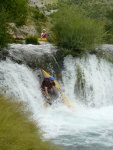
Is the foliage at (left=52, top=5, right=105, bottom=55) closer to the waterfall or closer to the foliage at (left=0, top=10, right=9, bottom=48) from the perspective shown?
the waterfall

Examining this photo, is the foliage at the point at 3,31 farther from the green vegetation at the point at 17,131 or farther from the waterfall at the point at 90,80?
the green vegetation at the point at 17,131

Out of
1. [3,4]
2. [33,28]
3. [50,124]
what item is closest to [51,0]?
[33,28]

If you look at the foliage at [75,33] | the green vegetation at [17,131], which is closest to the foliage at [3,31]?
the foliage at [75,33]

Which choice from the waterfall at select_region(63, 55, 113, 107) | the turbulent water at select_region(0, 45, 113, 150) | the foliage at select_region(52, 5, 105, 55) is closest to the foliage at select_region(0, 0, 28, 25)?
the foliage at select_region(52, 5, 105, 55)

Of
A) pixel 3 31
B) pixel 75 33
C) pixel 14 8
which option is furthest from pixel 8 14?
pixel 75 33

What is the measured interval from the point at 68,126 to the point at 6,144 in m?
5.04

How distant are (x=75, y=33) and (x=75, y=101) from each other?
3.56 meters

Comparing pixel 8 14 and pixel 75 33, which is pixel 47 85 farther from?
pixel 75 33

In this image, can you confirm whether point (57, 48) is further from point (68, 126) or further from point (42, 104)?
point (68, 126)

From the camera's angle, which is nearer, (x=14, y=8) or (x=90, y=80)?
(x=90, y=80)

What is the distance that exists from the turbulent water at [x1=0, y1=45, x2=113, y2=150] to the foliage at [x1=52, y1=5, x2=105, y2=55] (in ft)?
2.09

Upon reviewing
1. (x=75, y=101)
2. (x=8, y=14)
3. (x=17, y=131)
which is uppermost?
(x=8, y=14)

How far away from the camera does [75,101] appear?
13.9 metres

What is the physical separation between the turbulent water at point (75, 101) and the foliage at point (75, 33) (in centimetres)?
64
